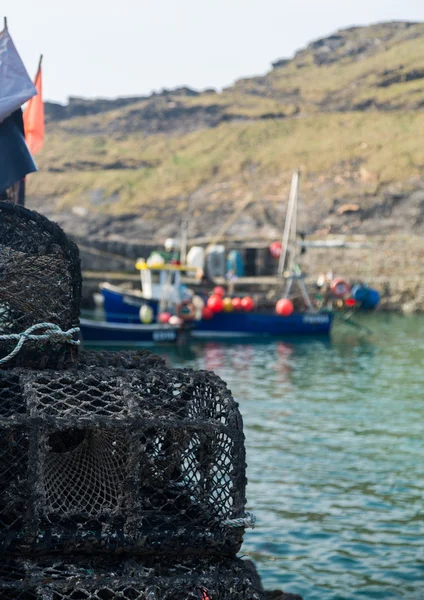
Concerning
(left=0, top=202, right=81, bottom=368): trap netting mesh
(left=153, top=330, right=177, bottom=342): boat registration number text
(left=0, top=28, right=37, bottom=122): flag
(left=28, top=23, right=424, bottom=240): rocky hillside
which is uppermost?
(left=28, top=23, right=424, bottom=240): rocky hillside

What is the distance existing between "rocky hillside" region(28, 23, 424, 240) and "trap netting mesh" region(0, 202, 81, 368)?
43.4m

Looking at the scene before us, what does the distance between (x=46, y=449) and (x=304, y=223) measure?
53.9 meters

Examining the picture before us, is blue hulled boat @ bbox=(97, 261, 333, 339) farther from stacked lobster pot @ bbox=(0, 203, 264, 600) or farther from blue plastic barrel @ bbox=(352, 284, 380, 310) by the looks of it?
stacked lobster pot @ bbox=(0, 203, 264, 600)

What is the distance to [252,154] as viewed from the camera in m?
73.4

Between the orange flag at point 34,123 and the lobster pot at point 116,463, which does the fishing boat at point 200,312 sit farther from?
the lobster pot at point 116,463

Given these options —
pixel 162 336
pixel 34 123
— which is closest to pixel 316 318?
pixel 162 336

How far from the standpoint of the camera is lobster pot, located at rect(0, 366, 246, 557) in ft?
11.8

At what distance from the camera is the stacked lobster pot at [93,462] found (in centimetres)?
354

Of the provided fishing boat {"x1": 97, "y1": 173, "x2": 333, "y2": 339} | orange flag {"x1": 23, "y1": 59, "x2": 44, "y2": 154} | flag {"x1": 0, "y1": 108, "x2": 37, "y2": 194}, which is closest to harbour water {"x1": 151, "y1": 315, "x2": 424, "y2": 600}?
flag {"x1": 0, "y1": 108, "x2": 37, "y2": 194}

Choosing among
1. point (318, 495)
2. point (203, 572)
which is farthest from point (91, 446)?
point (318, 495)

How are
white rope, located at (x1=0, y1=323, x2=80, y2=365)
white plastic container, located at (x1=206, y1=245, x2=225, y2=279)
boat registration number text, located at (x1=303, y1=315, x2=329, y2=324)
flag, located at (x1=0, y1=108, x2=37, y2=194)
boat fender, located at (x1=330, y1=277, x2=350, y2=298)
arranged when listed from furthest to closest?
1. white plastic container, located at (x1=206, y1=245, x2=225, y2=279)
2. boat fender, located at (x1=330, y1=277, x2=350, y2=298)
3. boat registration number text, located at (x1=303, y1=315, x2=329, y2=324)
4. flag, located at (x1=0, y1=108, x2=37, y2=194)
5. white rope, located at (x1=0, y1=323, x2=80, y2=365)

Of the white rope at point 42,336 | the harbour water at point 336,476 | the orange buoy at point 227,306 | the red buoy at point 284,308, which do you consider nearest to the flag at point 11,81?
the white rope at point 42,336

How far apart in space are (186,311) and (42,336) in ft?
77.9

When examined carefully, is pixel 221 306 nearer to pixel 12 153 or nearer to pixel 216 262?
pixel 216 262
